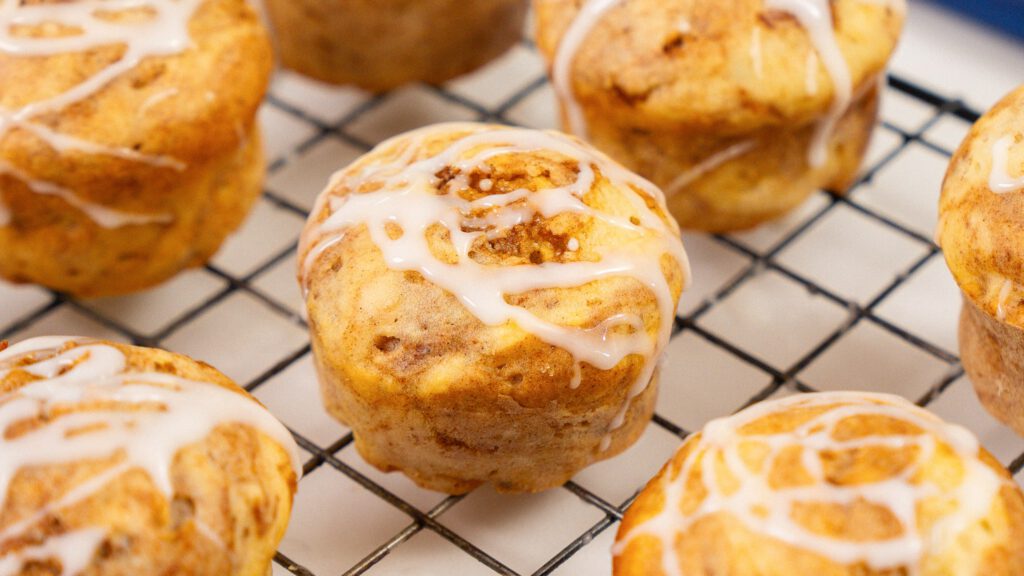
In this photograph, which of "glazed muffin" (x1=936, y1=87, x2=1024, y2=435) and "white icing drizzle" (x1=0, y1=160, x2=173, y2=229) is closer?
"glazed muffin" (x1=936, y1=87, x2=1024, y2=435)

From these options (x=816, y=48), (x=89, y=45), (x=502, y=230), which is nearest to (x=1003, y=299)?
(x=816, y=48)

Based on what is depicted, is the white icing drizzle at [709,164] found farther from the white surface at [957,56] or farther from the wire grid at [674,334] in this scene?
the white surface at [957,56]

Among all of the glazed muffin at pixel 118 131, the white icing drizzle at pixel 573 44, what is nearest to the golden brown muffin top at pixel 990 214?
the white icing drizzle at pixel 573 44

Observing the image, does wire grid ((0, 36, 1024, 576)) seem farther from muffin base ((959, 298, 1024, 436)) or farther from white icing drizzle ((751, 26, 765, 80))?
white icing drizzle ((751, 26, 765, 80))

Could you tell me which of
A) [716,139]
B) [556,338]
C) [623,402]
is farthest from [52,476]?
[716,139]

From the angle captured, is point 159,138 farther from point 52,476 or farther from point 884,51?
point 884,51

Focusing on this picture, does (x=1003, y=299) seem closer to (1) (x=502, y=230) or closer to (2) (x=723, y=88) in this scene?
(2) (x=723, y=88)

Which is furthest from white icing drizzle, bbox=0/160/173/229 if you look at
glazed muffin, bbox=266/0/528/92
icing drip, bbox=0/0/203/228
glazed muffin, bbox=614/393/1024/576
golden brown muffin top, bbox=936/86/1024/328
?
golden brown muffin top, bbox=936/86/1024/328
